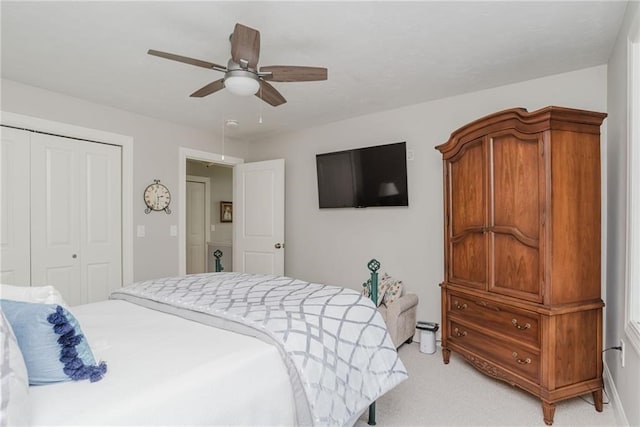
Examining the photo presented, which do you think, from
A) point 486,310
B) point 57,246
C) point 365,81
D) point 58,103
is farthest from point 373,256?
point 58,103

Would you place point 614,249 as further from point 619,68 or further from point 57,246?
point 57,246

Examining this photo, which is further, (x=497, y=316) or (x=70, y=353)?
(x=497, y=316)

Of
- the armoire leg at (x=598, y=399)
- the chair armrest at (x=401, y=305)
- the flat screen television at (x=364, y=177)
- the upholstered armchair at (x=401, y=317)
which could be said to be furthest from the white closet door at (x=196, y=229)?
the armoire leg at (x=598, y=399)

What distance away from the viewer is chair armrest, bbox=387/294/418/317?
3.18m

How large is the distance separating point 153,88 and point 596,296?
3712mm

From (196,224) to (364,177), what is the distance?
3.67 m

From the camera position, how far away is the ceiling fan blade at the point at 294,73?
2.01 metres

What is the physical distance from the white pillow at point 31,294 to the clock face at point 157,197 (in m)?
2.64

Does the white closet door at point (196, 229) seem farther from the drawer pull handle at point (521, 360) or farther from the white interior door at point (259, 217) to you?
the drawer pull handle at point (521, 360)

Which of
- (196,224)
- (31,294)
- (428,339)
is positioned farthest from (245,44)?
(196,224)

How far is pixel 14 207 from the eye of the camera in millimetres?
2945

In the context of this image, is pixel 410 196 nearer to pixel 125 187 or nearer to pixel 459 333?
pixel 459 333

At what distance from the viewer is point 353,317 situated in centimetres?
190

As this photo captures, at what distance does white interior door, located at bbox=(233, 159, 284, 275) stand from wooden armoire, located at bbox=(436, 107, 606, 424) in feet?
8.19
